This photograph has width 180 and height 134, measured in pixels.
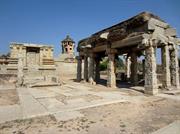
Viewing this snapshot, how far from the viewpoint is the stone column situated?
9.74 m

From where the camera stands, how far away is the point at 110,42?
1146 cm

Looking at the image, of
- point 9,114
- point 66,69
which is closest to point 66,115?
point 9,114

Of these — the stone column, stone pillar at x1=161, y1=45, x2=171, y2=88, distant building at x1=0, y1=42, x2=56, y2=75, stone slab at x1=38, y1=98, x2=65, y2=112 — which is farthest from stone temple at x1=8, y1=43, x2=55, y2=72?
the stone column

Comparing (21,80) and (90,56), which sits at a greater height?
(90,56)

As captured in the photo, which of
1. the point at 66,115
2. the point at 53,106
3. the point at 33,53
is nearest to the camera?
the point at 66,115

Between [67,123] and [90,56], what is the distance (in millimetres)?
11190

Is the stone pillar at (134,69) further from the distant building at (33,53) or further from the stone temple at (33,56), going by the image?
the distant building at (33,53)

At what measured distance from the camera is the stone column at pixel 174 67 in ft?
32.0

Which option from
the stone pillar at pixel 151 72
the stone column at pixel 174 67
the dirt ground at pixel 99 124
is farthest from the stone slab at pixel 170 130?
the stone column at pixel 174 67

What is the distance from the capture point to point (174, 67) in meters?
9.89

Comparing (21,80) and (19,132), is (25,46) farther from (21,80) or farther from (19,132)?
(19,132)

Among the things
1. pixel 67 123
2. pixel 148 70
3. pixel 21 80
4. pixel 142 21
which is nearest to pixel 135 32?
pixel 142 21

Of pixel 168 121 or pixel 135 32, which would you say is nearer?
pixel 168 121

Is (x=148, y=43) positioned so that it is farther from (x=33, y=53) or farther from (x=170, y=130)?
(x=33, y=53)
